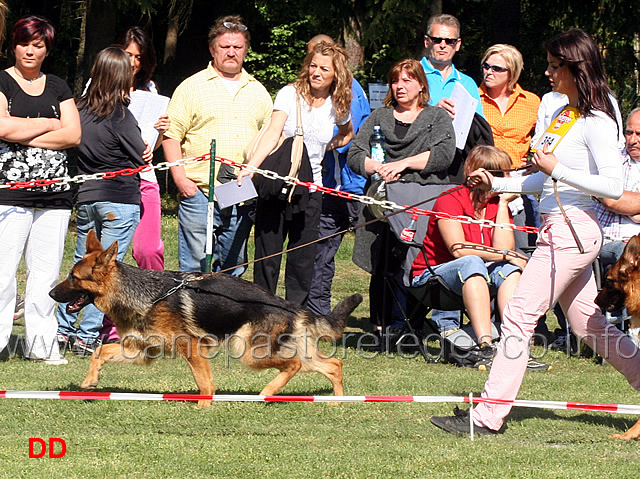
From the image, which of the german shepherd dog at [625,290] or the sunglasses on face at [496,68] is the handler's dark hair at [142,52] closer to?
the sunglasses on face at [496,68]

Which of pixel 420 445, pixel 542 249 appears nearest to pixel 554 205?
pixel 542 249

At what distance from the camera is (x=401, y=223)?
26.2 ft

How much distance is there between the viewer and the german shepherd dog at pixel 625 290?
16.8ft

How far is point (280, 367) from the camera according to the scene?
20.2 ft

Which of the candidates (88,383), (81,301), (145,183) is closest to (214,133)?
(145,183)

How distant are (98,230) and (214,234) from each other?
3.48ft

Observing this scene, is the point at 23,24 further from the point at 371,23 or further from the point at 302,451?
the point at 371,23

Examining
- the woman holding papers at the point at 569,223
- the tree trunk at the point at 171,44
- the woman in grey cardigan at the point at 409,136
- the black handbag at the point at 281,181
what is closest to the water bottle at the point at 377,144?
the woman in grey cardigan at the point at 409,136

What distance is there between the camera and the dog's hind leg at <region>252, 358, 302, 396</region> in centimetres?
610

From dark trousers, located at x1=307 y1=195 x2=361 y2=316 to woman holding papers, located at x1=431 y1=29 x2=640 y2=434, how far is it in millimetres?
3452

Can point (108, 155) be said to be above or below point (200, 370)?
above

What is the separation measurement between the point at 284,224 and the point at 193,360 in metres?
2.38

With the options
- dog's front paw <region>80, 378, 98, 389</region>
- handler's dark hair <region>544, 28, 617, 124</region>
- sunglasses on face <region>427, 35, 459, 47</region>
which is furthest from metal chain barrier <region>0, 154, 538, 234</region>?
handler's dark hair <region>544, 28, 617, 124</region>

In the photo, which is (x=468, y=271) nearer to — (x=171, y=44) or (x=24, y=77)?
(x=24, y=77)
